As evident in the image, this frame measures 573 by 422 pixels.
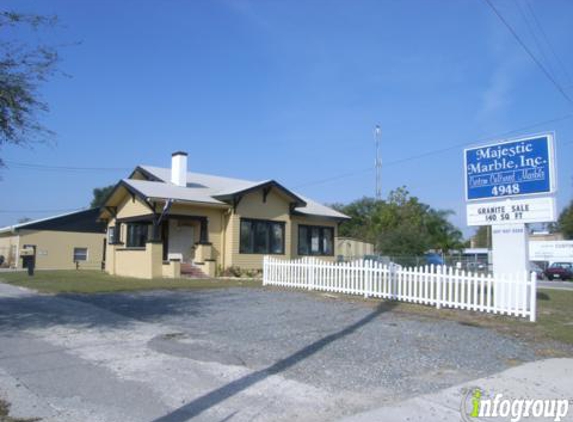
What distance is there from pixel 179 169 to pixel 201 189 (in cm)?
152

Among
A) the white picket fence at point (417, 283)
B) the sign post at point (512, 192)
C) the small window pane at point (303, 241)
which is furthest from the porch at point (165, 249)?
the sign post at point (512, 192)

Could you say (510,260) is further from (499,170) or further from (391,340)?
(391,340)

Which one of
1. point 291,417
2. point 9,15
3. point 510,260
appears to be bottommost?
point 291,417

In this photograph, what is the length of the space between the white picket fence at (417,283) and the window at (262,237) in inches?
227

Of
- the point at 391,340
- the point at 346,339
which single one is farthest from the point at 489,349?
the point at 346,339

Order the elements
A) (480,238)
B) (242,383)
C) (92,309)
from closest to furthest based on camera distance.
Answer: (242,383)
(92,309)
(480,238)

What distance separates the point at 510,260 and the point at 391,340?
19.6ft

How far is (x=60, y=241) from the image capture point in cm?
3897

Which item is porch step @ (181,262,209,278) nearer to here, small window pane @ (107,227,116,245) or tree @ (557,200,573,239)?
small window pane @ (107,227,116,245)

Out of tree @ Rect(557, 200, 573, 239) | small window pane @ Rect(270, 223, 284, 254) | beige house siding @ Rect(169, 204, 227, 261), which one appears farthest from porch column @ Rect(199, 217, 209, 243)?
tree @ Rect(557, 200, 573, 239)

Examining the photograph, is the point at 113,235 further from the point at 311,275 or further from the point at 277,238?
the point at 311,275

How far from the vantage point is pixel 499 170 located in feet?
46.4

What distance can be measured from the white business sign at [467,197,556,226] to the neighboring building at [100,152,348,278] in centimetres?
1257

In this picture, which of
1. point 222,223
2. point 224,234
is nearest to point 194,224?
point 222,223
